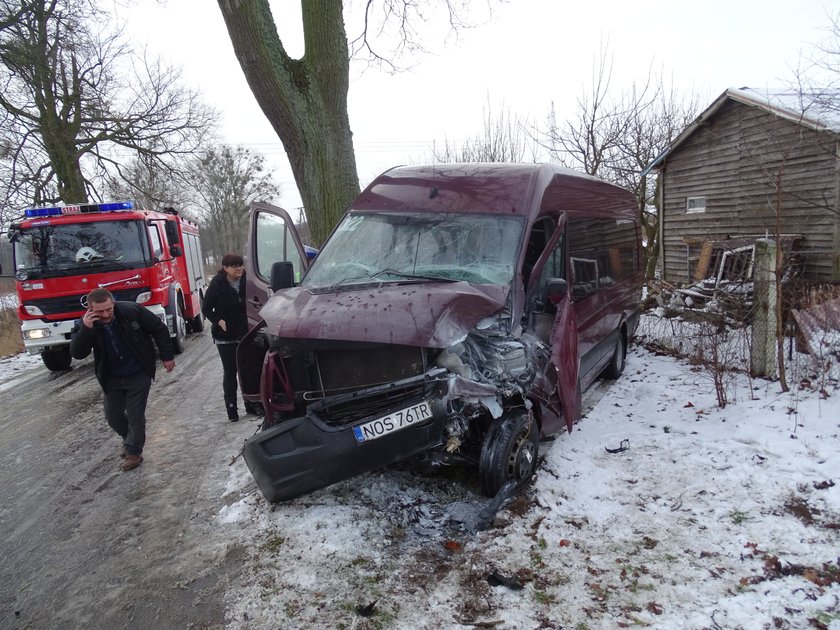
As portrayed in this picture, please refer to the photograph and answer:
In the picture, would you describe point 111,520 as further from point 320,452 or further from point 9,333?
point 9,333

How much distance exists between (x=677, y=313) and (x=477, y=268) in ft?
19.2

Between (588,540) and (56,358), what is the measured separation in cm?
933

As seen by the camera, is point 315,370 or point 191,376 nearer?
point 315,370

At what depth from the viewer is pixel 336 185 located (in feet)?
25.9

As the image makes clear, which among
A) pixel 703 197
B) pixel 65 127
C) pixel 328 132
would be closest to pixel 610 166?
pixel 703 197

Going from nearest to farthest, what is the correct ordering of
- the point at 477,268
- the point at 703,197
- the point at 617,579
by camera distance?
the point at 617,579 < the point at 477,268 < the point at 703,197

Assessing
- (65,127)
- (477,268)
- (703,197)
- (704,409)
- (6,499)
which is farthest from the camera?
(65,127)

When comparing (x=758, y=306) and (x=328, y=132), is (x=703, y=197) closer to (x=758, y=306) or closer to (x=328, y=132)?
(x=758, y=306)

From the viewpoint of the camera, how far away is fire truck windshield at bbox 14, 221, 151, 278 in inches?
327

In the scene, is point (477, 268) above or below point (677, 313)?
above

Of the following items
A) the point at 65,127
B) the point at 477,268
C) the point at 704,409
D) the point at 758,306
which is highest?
the point at 65,127

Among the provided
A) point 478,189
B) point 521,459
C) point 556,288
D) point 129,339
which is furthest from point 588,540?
point 129,339

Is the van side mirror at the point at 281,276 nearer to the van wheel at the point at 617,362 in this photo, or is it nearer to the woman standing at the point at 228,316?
the woman standing at the point at 228,316

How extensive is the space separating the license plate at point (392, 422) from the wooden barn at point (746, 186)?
7.91 meters
